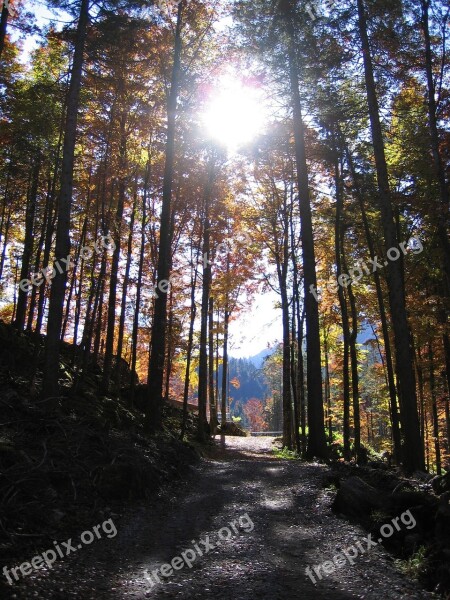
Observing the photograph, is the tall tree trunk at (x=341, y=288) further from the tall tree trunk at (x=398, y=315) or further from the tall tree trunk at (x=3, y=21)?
the tall tree trunk at (x=3, y=21)

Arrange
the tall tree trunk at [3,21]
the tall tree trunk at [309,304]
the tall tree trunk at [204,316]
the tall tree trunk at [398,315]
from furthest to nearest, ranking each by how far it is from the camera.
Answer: the tall tree trunk at [204,316], the tall tree trunk at [3,21], the tall tree trunk at [309,304], the tall tree trunk at [398,315]

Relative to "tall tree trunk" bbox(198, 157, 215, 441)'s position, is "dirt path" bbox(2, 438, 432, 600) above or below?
below

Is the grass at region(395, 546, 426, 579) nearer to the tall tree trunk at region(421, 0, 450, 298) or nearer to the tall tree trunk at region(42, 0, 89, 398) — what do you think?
the tall tree trunk at region(42, 0, 89, 398)

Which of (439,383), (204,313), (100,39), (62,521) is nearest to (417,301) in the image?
(439,383)

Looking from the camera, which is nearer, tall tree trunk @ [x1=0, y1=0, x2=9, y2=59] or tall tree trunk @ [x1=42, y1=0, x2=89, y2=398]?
tall tree trunk @ [x1=42, y1=0, x2=89, y2=398]

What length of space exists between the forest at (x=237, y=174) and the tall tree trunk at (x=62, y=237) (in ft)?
0.14
